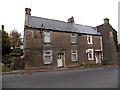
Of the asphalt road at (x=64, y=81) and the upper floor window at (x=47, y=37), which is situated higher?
the upper floor window at (x=47, y=37)

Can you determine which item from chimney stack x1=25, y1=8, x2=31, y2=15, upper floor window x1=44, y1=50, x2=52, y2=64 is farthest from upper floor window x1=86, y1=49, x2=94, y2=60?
chimney stack x1=25, y1=8, x2=31, y2=15

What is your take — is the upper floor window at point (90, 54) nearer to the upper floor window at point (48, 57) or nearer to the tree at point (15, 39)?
the upper floor window at point (48, 57)

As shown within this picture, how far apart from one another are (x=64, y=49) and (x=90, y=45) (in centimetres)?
591

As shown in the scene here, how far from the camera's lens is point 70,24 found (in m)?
21.7

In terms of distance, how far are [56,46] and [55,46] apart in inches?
6.9

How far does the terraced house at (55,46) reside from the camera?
15.3 metres

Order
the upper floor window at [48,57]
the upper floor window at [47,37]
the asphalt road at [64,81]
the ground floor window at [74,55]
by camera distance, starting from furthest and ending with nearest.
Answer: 1. the ground floor window at [74,55]
2. the upper floor window at [47,37]
3. the upper floor window at [48,57]
4. the asphalt road at [64,81]

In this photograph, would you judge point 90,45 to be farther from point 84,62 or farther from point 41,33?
point 41,33

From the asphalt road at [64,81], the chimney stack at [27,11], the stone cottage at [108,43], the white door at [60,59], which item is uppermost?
the chimney stack at [27,11]

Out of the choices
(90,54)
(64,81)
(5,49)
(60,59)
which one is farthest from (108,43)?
(5,49)

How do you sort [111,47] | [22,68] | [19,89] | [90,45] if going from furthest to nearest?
[111,47]
[90,45]
[22,68]
[19,89]

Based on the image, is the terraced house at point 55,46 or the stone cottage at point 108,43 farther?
the stone cottage at point 108,43

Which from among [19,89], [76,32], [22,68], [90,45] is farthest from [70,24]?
[19,89]

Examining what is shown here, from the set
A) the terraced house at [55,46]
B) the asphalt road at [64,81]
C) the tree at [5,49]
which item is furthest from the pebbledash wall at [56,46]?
the asphalt road at [64,81]
